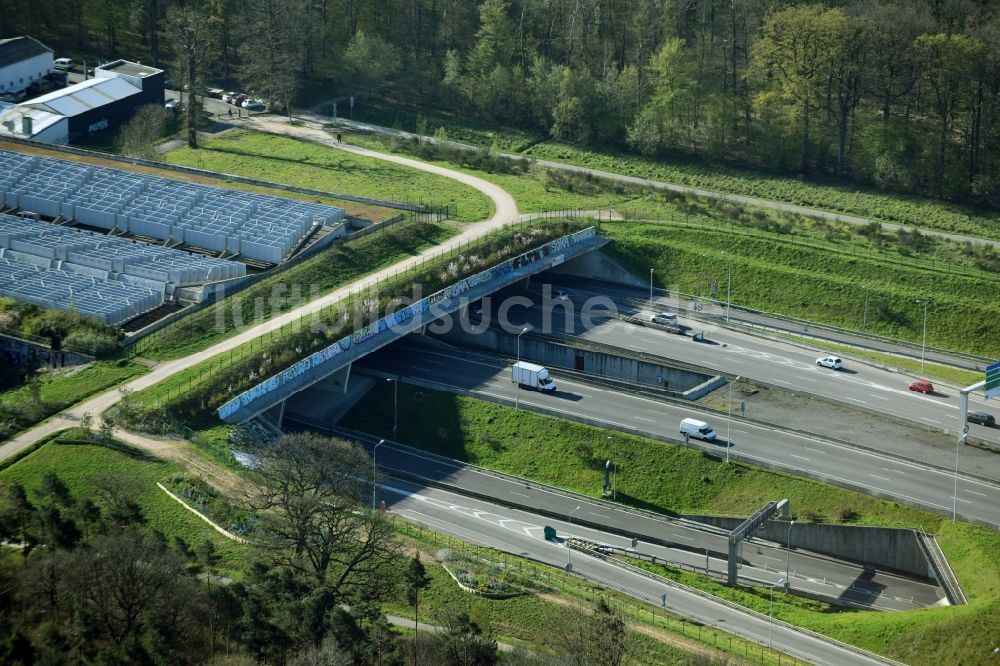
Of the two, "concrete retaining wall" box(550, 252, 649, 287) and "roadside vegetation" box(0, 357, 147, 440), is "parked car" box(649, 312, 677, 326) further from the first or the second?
"roadside vegetation" box(0, 357, 147, 440)

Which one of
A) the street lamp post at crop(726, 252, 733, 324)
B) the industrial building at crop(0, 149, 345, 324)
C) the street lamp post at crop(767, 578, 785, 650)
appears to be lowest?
A: the street lamp post at crop(767, 578, 785, 650)

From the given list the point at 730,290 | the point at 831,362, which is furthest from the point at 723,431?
the point at 730,290

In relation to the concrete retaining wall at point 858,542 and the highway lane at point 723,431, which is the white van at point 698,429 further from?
the concrete retaining wall at point 858,542

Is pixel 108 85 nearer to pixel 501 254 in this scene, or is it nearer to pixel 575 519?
pixel 501 254

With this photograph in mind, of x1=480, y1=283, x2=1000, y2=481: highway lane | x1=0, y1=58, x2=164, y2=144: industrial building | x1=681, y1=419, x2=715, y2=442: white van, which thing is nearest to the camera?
x1=480, y1=283, x2=1000, y2=481: highway lane

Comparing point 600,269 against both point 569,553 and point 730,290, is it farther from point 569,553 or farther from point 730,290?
point 569,553

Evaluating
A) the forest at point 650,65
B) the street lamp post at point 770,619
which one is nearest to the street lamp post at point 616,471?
the street lamp post at point 770,619

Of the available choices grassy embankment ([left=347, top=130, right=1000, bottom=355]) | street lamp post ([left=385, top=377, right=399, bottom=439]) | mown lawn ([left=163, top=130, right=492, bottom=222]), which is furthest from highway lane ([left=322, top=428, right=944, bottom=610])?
mown lawn ([left=163, top=130, right=492, bottom=222])
